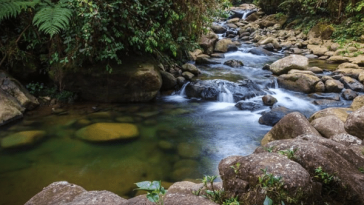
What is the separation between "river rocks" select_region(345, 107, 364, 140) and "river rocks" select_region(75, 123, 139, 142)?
303 cm

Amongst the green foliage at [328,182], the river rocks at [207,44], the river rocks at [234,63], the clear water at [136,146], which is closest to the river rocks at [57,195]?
the clear water at [136,146]

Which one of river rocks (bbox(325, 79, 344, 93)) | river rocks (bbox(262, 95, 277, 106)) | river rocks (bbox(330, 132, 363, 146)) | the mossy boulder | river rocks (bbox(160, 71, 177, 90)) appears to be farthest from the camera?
the mossy boulder

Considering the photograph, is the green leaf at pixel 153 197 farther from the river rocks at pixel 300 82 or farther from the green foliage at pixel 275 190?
Result: the river rocks at pixel 300 82

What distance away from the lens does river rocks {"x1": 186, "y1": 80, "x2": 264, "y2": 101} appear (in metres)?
6.50

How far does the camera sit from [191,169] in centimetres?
362

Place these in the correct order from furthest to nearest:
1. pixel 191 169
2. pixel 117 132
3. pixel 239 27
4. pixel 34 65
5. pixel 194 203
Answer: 1. pixel 239 27
2. pixel 34 65
3. pixel 117 132
4. pixel 191 169
5. pixel 194 203

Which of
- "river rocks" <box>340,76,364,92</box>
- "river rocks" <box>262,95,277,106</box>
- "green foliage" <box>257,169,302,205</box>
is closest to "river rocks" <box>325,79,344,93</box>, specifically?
"river rocks" <box>340,76,364,92</box>

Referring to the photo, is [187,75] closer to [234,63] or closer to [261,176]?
[234,63]

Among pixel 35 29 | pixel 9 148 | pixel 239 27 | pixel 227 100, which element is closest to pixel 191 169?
pixel 9 148

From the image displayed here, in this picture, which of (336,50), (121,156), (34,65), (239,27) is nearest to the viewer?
(121,156)

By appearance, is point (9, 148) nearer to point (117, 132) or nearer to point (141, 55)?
point (117, 132)

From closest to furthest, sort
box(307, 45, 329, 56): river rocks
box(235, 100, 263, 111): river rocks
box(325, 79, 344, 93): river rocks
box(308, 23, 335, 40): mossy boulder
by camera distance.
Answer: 1. box(235, 100, 263, 111): river rocks
2. box(325, 79, 344, 93): river rocks
3. box(307, 45, 329, 56): river rocks
4. box(308, 23, 335, 40): mossy boulder

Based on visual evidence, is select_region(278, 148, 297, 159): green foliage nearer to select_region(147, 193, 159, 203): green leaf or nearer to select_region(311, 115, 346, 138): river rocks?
select_region(147, 193, 159, 203): green leaf

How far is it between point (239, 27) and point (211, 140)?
13.5 m
